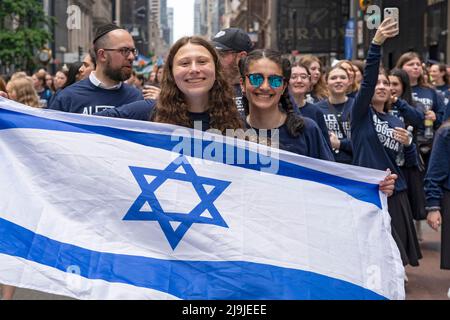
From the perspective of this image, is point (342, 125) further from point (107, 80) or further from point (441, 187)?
point (107, 80)

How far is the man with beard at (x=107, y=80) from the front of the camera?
6348 millimetres

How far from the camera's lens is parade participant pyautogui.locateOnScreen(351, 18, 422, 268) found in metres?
7.23

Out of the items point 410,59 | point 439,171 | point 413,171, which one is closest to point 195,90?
point 439,171

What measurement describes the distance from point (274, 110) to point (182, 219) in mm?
848

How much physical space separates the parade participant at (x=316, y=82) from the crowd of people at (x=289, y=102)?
1cm

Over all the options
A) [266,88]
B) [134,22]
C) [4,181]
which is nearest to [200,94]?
[266,88]

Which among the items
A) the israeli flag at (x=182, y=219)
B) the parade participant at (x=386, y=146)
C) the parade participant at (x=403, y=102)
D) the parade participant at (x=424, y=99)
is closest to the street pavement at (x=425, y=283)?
the parade participant at (x=386, y=146)

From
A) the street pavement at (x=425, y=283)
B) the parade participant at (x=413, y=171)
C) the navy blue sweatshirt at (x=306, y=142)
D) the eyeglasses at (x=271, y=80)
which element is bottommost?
the street pavement at (x=425, y=283)

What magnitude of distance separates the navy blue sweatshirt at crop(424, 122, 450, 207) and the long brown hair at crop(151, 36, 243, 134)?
7.78ft

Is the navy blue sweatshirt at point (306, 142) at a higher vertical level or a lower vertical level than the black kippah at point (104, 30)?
lower

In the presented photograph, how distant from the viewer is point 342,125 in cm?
848

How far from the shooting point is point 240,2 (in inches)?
4919

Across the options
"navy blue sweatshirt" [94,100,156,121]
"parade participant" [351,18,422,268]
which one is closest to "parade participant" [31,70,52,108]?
"parade participant" [351,18,422,268]

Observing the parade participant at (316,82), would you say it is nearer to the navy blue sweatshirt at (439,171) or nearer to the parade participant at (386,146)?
the parade participant at (386,146)
